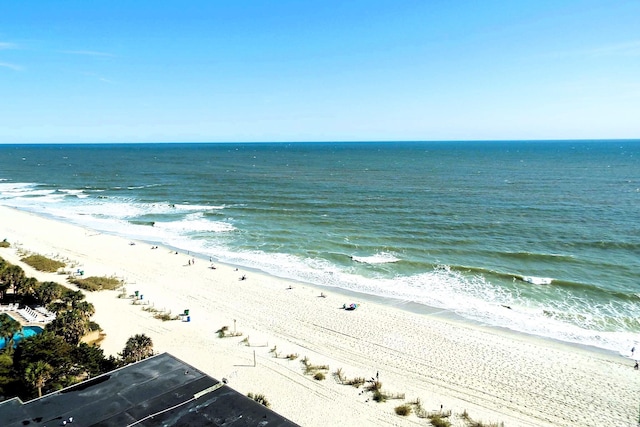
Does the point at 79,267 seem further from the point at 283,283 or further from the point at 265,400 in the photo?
the point at 265,400

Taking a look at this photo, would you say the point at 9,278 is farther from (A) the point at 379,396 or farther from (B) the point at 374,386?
(A) the point at 379,396

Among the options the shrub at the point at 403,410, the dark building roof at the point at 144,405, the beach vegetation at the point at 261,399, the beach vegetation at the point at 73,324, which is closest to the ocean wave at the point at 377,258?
the shrub at the point at 403,410

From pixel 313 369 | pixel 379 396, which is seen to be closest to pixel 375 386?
pixel 379 396

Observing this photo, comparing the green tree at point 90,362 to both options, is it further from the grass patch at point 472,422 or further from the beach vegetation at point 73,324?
the grass patch at point 472,422

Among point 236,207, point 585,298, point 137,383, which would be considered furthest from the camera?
point 236,207

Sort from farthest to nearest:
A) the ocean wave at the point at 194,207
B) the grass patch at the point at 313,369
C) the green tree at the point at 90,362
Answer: the ocean wave at the point at 194,207 → the grass patch at the point at 313,369 → the green tree at the point at 90,362

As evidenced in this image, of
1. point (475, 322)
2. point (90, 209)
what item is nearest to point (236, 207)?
point (90, 209)
